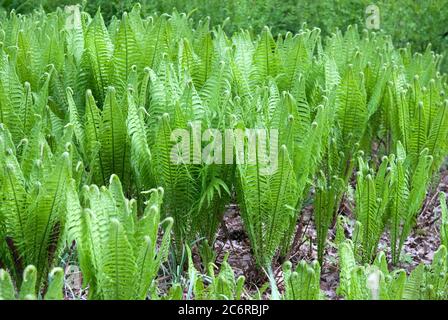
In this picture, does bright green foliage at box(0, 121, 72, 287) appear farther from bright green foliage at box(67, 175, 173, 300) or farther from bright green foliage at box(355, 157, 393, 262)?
bright green foliage at box(355, 157, 393, 262)

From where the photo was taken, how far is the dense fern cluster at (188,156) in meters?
2.16

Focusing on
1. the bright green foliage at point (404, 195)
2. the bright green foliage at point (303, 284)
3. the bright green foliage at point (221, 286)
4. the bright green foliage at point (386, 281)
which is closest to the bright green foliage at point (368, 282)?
the bright green foliage at point (386, 281)

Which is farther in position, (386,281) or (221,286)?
(386,281)

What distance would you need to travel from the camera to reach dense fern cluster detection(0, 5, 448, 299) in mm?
2160

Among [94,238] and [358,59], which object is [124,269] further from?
[358,59]

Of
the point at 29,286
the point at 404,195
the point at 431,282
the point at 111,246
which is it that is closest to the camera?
the point at 29,286

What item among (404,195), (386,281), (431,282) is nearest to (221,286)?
(386,281)

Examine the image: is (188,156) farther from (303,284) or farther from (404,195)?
(404,195)

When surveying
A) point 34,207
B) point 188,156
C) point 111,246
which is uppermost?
point 188,156

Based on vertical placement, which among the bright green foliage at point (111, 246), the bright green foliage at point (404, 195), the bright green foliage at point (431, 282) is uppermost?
the bright green foliage at point (404, 195)

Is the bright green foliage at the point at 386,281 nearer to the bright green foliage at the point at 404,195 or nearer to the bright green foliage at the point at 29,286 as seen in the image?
the bright green foliage at the point at 404,195

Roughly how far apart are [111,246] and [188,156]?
682mm

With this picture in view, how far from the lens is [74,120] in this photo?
2816 mm

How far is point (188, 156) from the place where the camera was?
2.65 meters
